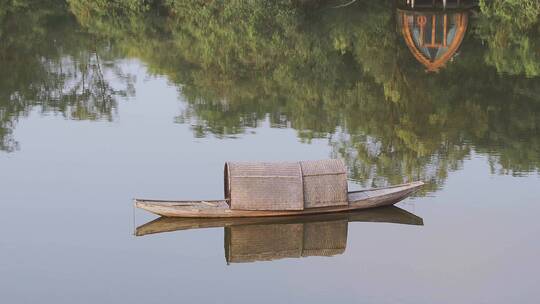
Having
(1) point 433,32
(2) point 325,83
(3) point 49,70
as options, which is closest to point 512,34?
(1) point 433,32

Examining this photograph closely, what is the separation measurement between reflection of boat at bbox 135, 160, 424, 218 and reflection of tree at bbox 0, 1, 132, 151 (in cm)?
747

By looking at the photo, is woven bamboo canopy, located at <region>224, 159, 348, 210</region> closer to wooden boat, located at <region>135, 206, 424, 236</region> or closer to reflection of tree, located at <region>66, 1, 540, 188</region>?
wooden boat, located at <region>135, 206, 424, 236</region>

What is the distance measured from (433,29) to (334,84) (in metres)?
5.76

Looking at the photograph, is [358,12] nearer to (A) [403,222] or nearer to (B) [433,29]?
(B) [433,29]

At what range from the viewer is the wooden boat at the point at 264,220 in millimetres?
16438

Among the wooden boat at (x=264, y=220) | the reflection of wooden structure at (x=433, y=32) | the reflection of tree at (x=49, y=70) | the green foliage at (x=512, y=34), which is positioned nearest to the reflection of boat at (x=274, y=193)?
the wooden boat at (x=264, y=220)

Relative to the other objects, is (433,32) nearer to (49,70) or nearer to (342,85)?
(342,85)

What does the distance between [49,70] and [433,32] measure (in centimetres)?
1344

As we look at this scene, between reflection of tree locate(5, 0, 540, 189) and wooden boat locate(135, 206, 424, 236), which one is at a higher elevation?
reflection of tree locate(5, 0, 540, 189)

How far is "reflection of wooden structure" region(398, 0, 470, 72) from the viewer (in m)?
31.4

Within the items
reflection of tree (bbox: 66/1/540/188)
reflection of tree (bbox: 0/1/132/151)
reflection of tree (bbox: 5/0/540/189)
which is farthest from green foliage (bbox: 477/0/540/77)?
reflection of tree (bbox: 0/1/132/151)

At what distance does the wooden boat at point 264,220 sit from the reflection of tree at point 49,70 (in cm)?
704

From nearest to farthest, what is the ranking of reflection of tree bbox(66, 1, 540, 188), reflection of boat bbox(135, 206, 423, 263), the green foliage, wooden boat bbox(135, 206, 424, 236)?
reflection of boat bbox(135, 206, 423, 263) < wooden boat bbox(135, 206, 424, 236) < reflection of tree bbox(66, 1, 540, 188) < the green foliage

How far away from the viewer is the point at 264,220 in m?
16.6
